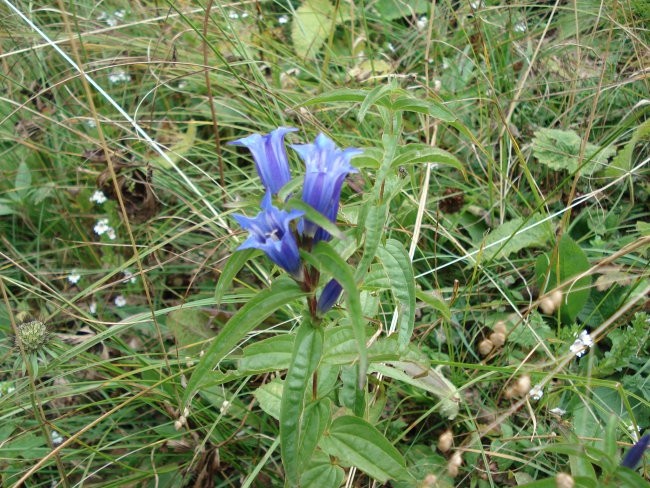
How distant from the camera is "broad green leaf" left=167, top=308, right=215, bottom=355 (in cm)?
211

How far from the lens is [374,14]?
3.07 meters

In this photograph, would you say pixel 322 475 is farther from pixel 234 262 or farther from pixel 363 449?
pixel 234 262

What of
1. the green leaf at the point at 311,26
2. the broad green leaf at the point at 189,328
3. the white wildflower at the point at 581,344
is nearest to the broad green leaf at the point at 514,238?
the white wildflower at the point at 581,344

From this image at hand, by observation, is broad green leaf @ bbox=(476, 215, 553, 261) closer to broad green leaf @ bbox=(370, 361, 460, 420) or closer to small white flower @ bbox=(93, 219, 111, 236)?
broad green leaf @ bbox=(370, 361, 460, 420)

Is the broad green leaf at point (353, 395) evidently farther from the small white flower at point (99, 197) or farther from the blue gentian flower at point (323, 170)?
the small white flower at point (99, 197)

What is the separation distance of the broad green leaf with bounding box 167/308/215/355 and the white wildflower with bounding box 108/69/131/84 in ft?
4.04

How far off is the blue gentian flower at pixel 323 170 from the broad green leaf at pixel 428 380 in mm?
536

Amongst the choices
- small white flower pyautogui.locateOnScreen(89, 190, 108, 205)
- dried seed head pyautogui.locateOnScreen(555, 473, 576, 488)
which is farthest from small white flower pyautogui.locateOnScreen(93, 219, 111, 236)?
dried seed head pyautogui.locateOnScreen(555, 473, 576, 488)

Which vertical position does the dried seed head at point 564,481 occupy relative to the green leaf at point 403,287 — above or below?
below

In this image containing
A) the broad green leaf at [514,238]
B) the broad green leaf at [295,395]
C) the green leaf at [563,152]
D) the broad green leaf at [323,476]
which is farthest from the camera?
the green leaf at [563,152]

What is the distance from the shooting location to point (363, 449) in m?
1.41

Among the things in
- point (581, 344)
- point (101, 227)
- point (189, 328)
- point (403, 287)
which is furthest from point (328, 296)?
point (101, 227)

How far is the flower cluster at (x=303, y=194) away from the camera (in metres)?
1.17

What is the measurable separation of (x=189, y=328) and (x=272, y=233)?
105 cm
